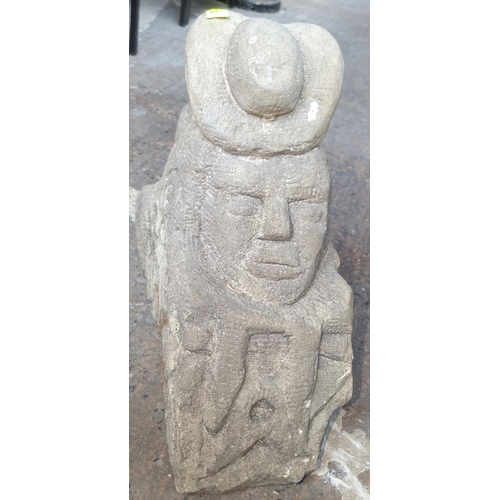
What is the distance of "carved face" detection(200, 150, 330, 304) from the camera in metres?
2.16

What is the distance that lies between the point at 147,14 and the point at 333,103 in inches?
148

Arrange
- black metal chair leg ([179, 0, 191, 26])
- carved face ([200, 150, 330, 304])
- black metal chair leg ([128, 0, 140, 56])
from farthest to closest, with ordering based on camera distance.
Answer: black metal chair leg ([179, 0, 191, 26]), black metal chair leg ([128, 0, 140, 56]), carved face ([200, 150, 330, 304])

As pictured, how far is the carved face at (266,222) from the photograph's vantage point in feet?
7.09

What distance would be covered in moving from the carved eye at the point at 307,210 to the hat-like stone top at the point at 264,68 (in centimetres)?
29

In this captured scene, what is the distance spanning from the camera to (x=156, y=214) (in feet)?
8.45

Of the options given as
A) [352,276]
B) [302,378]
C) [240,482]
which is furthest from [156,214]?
[352,276]

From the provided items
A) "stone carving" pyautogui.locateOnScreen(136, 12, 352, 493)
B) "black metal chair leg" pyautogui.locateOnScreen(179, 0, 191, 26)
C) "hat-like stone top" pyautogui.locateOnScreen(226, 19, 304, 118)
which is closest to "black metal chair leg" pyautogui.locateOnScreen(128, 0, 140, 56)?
"black metal chair leg" pyautogui.locateOnScreen(179, 0, 191, 26)

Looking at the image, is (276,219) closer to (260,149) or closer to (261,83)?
(260,149)

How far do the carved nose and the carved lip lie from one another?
10 centimetres

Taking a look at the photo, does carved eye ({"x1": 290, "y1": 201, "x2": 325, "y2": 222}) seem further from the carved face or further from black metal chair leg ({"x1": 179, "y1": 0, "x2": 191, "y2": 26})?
black metal chair leg ({"x1": 179, "y1": 0, "x2": 191, "y2": 26})

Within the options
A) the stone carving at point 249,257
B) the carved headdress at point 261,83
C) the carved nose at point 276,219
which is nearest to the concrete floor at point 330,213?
the stone carving at point 249,257

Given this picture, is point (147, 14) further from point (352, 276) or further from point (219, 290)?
point (219, 290)

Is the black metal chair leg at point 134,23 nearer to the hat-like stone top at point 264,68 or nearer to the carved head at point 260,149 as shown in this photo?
the carved head at point 260,149

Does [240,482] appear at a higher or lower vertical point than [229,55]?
lower
